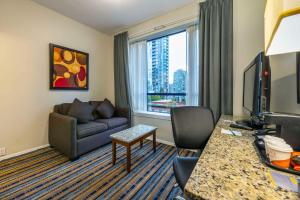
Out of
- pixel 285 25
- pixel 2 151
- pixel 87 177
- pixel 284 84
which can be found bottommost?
pixel 87 177

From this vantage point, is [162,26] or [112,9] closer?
[112,9]

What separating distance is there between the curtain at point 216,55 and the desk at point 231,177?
1.37 meters

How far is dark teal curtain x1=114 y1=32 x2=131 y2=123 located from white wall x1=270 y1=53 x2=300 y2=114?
2.60 metres

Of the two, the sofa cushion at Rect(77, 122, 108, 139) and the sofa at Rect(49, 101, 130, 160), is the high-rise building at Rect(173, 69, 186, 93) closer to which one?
the sofa at Rect(49, 101, 130, 160)

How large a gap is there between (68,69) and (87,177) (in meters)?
2.19

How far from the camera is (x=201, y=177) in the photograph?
0.56 metres

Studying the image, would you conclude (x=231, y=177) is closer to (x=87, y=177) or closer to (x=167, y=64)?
(x=87, y=177)

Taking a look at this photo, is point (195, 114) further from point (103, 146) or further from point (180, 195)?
point (103, 146)

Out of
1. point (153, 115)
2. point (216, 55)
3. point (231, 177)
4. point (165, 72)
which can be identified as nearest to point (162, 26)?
point (165, 72)

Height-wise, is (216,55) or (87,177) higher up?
(216,55)

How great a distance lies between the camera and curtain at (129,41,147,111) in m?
3.28

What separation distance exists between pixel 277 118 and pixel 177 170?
0.78m

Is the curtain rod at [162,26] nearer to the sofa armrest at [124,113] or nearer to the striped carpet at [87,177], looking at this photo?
the sofa armrest at [124,113]

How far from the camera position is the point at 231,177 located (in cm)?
56
